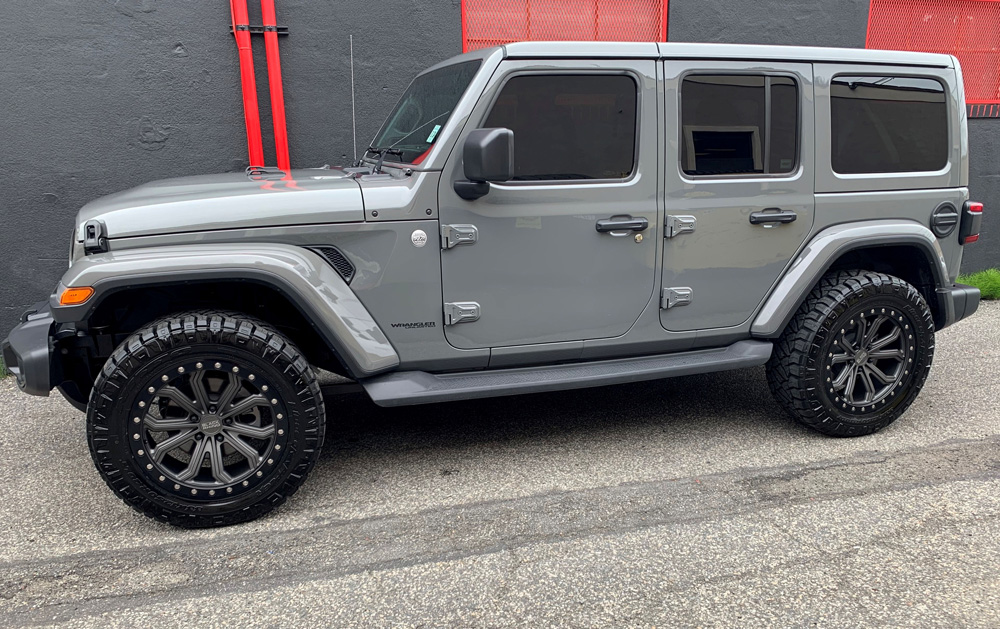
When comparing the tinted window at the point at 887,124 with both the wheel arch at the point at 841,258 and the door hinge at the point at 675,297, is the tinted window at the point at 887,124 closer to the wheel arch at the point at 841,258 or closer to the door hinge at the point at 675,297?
the wheel arch at the point at 841,258

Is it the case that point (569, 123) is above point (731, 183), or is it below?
above

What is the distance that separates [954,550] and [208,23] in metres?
5.44

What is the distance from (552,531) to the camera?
9.54ft

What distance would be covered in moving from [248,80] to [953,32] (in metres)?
6.58

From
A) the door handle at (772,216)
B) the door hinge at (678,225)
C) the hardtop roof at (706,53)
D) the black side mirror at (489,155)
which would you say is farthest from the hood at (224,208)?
the door handle at (772,216)

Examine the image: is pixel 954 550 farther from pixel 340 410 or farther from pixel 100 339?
pixel 100 339

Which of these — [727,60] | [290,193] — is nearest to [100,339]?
[290,193]

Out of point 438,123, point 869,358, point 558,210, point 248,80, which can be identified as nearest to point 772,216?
point 869,358

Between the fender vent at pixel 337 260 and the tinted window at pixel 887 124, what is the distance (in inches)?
96.6

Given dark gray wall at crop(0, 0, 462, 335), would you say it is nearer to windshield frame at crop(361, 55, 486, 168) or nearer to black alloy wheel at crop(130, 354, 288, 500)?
windshield frame at crop(361, 55, 486, 168)

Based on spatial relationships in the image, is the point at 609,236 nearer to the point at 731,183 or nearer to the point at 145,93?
the point at 731,183

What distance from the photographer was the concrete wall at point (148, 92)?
5.04m

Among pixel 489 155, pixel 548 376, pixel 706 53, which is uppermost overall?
pixel 706 53

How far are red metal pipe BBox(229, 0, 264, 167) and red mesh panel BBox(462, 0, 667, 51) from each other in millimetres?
1638
